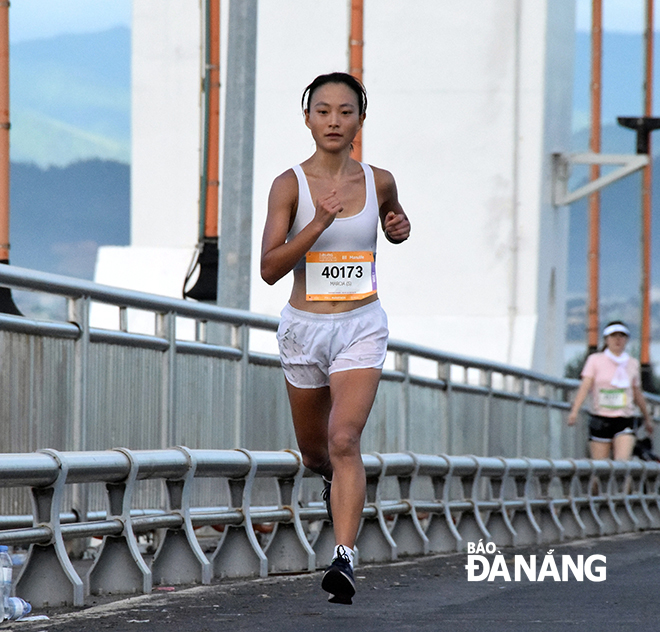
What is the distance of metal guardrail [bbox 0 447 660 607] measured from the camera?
22.2 feet

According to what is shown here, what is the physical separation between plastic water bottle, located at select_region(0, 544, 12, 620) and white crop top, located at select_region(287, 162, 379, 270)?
1.58 meters

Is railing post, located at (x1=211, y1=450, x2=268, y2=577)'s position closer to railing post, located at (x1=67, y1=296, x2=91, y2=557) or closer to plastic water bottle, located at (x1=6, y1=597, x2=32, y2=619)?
railing post, located at (x1=67, y1=296, x2=91, y2=557)

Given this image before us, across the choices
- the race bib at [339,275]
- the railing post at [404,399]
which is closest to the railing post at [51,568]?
the race bib at [339,275]

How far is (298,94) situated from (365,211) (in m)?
24.5

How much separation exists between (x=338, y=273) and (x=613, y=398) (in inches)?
447

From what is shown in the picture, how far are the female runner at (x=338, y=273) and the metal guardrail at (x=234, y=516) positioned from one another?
1009 millimetres

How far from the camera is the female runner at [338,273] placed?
6.70m

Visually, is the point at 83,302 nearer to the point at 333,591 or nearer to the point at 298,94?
the point at 333,591

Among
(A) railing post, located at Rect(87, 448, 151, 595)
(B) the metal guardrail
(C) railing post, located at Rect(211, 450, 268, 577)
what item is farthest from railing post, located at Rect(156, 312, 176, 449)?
(A) railing post, located at Rect(87, 448, 151, 595)

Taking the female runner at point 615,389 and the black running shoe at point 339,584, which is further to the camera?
the female runner at point 615,389

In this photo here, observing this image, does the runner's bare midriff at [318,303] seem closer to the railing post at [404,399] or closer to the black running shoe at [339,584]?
the black running shoe at [339,584]

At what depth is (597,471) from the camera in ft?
50.1

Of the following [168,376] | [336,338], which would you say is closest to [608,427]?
[168,376]

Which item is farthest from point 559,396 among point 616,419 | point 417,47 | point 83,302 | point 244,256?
point 417,47
